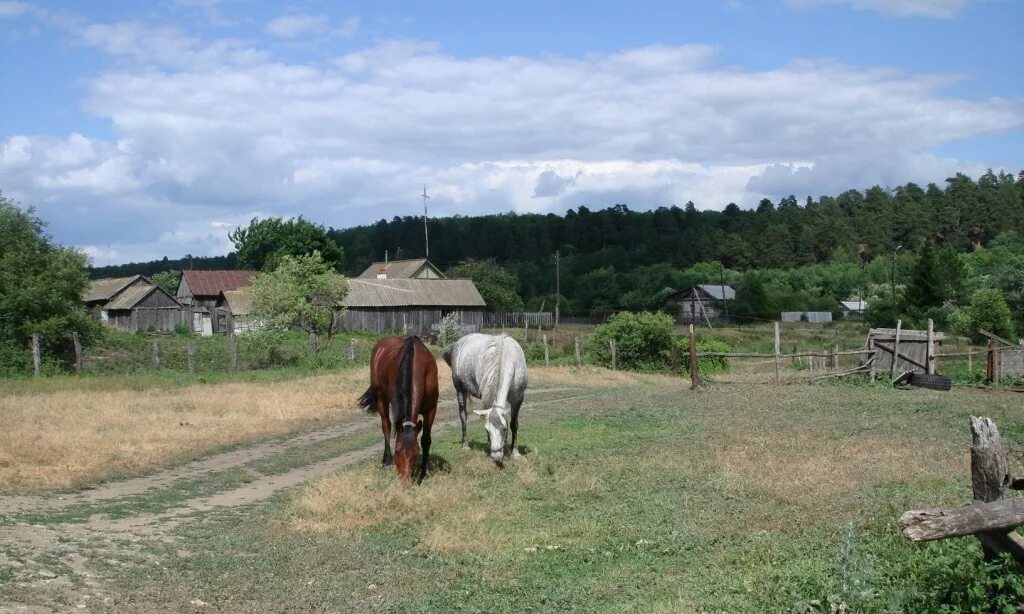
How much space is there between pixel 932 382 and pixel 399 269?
182ft

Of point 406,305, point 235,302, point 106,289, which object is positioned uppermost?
point 106,289

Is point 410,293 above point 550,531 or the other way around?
above

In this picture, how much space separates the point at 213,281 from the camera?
72312mm

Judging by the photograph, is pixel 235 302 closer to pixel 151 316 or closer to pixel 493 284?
pixel 151 316

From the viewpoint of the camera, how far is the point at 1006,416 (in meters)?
17.9

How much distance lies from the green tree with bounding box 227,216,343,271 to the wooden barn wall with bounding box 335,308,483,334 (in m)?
19.5

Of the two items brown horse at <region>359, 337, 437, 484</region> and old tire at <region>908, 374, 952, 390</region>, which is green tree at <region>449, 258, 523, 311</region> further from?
brown horse at <region>359, 337, 437, 484</region>

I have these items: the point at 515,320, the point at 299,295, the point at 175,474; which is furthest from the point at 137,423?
the point at 515,320

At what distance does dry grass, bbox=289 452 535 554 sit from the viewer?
976cm

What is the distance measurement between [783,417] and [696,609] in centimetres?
1225

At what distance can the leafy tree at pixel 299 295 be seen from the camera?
43.8 m

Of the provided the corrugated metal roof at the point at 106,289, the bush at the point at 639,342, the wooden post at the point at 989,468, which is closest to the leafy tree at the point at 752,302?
the bush at the point at 639,342

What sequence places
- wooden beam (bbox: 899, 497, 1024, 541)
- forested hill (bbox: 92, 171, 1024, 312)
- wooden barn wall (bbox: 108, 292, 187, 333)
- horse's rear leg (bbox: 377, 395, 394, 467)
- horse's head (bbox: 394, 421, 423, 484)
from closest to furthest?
wooden beam (bbox: 899, 497, 1024, 541)
horse's head (bbox: 394, 421, 423, 484)
horse's rear leg (bbox: 377, 395, 394, 467)
wooden barn wall (bbox: 108, 292, 187, 333)
forested hill (bbox: 92, 171, 1024, 312)

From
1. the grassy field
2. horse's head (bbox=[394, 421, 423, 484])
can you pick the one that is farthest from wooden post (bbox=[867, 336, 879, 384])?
horse's head (bbox=[394, 421, 423, 484])
